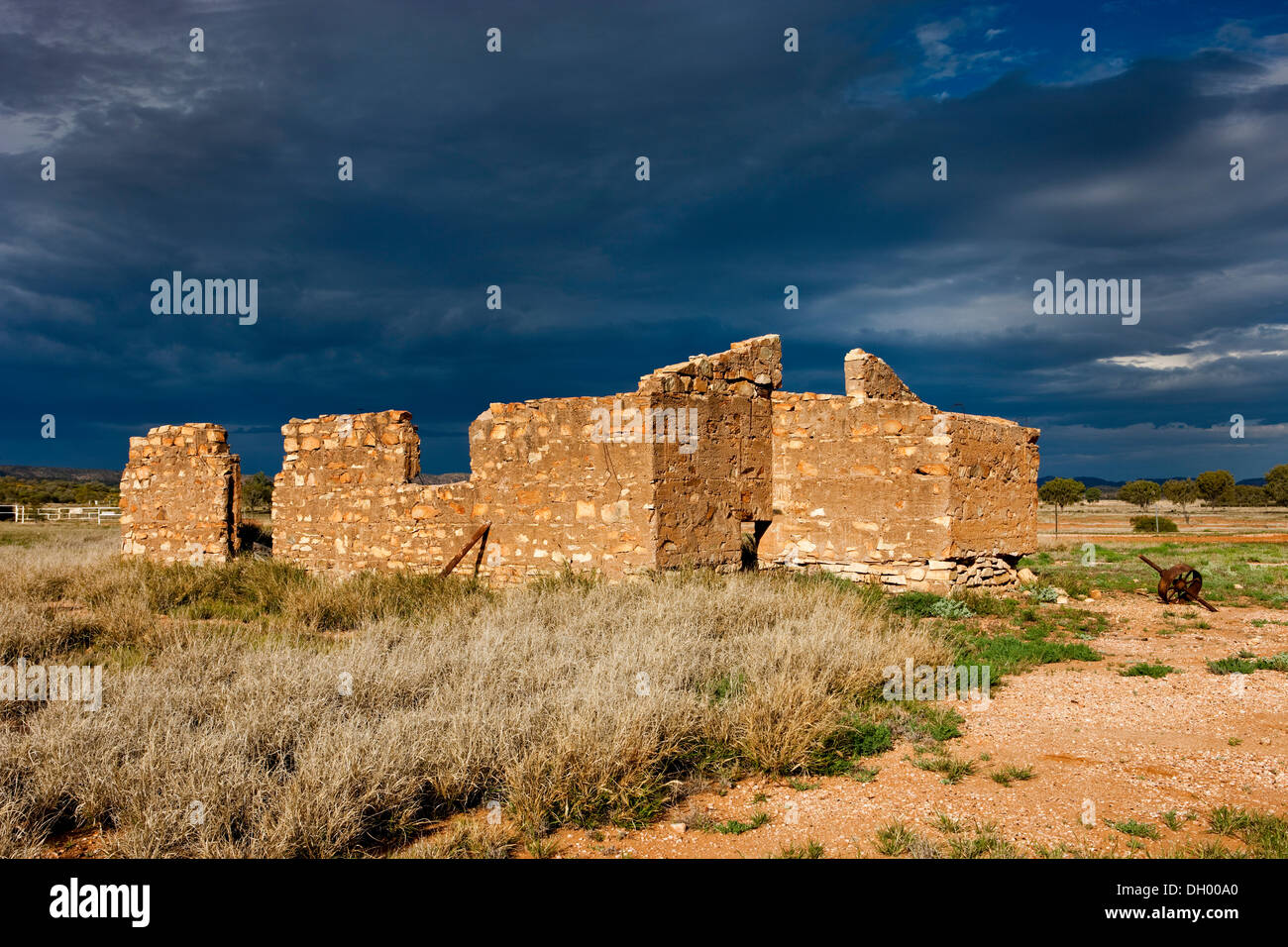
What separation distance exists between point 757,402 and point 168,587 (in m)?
8.80

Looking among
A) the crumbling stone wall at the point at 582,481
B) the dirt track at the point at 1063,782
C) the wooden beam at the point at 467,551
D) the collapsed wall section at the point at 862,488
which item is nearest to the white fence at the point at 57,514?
the crumbling stone wall at the point at 582,481

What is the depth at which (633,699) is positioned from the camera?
481 cm

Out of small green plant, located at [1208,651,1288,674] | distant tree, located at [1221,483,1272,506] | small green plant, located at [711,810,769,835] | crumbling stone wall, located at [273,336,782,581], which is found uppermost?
crumbling stone wall, located at [273,336,782,581]

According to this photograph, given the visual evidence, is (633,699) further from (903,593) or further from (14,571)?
(14,571)

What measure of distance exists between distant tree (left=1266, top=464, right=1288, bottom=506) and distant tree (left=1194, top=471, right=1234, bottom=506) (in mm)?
3766

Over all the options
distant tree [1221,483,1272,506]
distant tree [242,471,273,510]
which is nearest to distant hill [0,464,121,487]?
distant tree [242,471,273,510]

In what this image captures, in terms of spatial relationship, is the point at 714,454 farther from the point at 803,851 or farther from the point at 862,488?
the point at 803,851

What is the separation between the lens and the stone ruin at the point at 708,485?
9.06 meters

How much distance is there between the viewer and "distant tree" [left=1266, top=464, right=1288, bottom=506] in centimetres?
5403

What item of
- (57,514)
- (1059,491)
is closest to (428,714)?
(57,514)

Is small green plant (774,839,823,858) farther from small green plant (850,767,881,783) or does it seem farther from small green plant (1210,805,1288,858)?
small green plant (1210,805,1288,858)

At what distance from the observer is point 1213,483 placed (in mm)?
53500

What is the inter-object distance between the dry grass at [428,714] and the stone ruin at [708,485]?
130 centimetres
